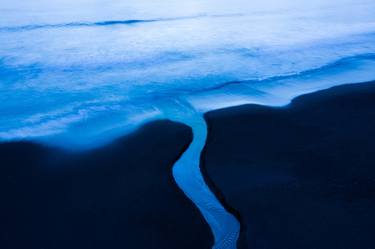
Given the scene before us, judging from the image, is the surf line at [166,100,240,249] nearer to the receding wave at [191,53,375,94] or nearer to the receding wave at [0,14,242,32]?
the receding wave at [191,53,375,94]

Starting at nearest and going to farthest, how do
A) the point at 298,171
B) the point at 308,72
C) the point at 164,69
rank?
the point at 298,171
the point at 308,72
the point at 164,69

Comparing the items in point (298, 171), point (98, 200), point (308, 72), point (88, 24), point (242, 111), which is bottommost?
point (98, 200)

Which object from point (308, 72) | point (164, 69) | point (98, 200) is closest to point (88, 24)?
point (164, 69)

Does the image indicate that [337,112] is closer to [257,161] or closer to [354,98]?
[354,98]

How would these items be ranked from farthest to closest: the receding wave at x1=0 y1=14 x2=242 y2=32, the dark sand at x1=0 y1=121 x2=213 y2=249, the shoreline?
the receding wave at x1=0 y1=14 x2=242 y2=32, the shoreline, the dark sand at x1=0 y1=121 x2=213 y2=249

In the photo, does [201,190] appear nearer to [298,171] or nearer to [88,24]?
[298,171]

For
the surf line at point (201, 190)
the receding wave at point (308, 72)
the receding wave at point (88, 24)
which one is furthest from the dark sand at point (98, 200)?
the receding wave at point (88, 24)

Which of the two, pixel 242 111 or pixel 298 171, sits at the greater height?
pixel 242 111

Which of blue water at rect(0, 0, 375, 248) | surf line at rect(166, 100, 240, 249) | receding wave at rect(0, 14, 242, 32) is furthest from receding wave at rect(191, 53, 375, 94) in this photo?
receding wave at rect(0, 14, 242, 32)
